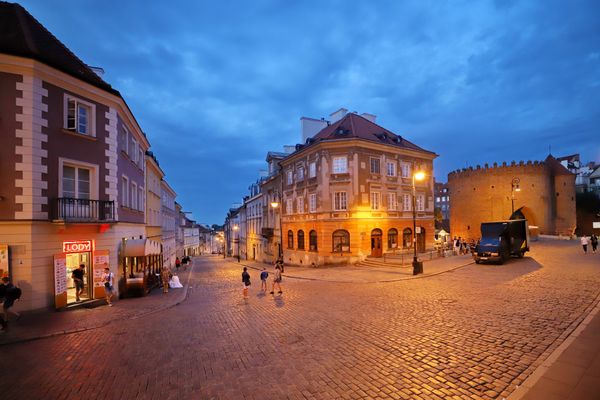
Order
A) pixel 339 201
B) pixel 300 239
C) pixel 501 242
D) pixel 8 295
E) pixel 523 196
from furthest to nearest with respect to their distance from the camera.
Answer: pixel 523 196, pixel 300 239, pixel 339 201, pixel 501 242, pixel 8 295

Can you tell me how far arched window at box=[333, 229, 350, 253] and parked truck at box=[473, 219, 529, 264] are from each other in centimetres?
1086

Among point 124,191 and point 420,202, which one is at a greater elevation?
point 124,191

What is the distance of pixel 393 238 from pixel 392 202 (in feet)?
12.5

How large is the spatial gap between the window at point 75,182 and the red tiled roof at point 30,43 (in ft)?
13.8

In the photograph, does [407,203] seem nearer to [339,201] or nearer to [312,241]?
[339,201]

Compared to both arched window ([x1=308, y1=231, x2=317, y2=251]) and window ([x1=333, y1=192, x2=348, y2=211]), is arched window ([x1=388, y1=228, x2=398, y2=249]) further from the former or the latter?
arched window ([x1=308, y1=231, x2=317, y2=251])

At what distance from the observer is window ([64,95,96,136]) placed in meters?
13.1

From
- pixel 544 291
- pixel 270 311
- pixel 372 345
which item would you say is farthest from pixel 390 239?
pixel 372 345

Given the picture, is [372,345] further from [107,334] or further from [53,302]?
[53,302]

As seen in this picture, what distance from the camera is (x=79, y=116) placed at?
13734mm

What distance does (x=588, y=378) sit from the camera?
575 cm

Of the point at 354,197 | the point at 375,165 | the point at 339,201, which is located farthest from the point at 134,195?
the point at 375,165

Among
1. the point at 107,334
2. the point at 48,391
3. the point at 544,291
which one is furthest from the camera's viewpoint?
the point at 544,291

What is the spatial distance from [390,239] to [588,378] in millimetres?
24716
